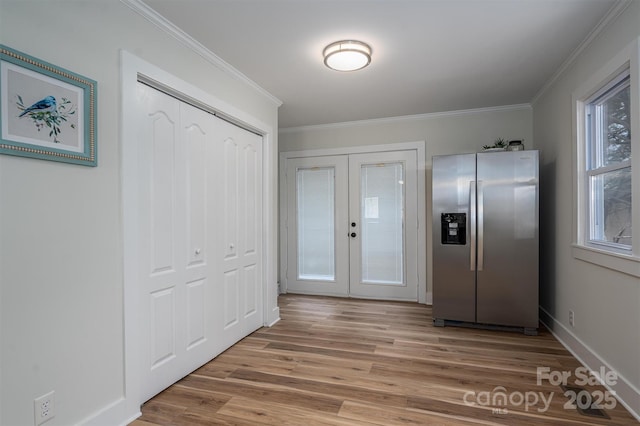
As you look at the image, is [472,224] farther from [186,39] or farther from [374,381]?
[186,39]

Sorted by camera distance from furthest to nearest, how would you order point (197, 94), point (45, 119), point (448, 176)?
point (448, 176) < point (197, 94) < point (45, 119)

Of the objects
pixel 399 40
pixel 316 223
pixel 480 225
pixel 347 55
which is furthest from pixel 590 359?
pixel 316 223

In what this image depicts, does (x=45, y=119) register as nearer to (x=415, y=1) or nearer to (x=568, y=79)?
(x=415, y=1)

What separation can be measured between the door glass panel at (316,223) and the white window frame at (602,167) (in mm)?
2926

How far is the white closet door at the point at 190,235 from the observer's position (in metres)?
2.24

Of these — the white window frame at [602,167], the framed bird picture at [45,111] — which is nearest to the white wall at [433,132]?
the white window frame at [602,167]

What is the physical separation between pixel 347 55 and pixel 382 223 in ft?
8.60

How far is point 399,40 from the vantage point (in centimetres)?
253

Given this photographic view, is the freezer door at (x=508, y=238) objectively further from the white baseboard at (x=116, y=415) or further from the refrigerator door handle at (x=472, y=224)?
the white baseboard at (x=116, y=415)

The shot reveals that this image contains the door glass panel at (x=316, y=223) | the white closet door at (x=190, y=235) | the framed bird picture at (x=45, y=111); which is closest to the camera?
the framed bird picture at (x=45, y=111)

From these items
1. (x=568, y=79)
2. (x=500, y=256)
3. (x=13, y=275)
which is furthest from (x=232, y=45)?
(x=500, y=256)

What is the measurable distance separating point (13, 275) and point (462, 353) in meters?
3.13

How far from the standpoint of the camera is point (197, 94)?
2.59m

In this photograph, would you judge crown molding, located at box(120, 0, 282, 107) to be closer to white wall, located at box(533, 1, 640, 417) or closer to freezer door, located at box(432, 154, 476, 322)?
freezer door, located at box(432, 154, 476, 322)
